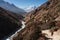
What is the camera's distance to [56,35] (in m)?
32.2

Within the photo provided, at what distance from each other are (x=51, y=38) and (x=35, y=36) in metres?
3.21

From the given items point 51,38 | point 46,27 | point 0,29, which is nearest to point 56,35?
point 51,38

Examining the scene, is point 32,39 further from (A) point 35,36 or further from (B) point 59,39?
(B) point 59,39

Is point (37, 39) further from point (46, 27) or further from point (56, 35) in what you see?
point (46, 27)

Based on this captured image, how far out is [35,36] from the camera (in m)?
32.5

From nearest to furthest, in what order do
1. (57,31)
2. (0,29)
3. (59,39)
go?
(59,39) → (57,31) → (0,29)

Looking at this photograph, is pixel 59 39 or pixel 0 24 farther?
pixel 0 24

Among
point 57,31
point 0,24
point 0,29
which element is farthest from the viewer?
point 0,24

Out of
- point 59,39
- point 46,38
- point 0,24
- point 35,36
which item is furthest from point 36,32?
point 0,24

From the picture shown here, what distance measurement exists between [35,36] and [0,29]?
39979 mm

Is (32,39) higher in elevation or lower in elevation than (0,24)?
lower

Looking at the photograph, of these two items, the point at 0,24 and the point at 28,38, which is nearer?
the point at 28,38

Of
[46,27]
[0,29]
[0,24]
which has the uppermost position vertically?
[0,24]

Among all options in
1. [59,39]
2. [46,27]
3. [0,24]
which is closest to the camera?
[59,39]
